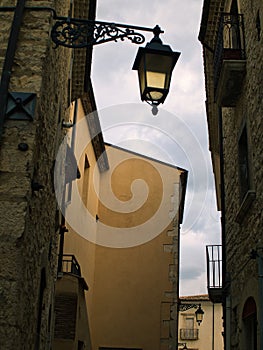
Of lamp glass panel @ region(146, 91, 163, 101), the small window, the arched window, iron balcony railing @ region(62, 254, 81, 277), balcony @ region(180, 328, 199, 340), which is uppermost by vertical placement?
the small window

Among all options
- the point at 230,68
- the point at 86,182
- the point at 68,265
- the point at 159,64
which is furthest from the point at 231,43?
the point at 86,182

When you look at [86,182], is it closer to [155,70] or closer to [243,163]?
[243,163]

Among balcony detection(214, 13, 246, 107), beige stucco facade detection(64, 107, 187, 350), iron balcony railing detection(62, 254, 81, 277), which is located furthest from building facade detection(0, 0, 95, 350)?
beige stucco facade detection(64, 107, 187, 350)

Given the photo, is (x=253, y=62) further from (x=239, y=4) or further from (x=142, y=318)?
(x=142, y=318)

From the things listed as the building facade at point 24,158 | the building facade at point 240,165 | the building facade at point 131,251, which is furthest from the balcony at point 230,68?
the building facade at point 131,251

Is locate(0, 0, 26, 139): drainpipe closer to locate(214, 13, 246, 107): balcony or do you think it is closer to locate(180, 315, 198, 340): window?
locate(214, 13, 246, 107): balcony

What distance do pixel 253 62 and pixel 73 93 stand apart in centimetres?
478

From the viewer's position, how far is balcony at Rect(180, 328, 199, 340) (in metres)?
39.5

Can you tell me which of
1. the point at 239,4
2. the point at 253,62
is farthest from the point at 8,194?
the point at 239,4

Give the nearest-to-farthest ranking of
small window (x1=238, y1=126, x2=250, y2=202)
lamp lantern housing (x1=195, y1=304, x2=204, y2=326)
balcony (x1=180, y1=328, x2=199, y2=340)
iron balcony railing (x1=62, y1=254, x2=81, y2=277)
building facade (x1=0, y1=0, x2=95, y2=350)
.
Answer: building facade (x1=0, y1=0, x2=95, y2=350), small window (x1=238, y1=126, x2=250, y2=202), iron balcony railing (x1=62, y1=254, x2=81, y2=277), lamp lantern housing (x1=195, y1=304, x2=204, y2=326), balcony (x1=180, y1=328, x2=199, y2=340)

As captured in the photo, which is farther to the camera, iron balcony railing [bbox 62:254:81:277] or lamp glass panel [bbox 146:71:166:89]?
iron balcony railing [bbox 62:254:81:277]

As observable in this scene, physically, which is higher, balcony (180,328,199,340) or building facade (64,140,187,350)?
building facade (64,140,187,350)

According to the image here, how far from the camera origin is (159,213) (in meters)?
17.9

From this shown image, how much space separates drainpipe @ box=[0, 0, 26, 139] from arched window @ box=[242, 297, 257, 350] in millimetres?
4266
